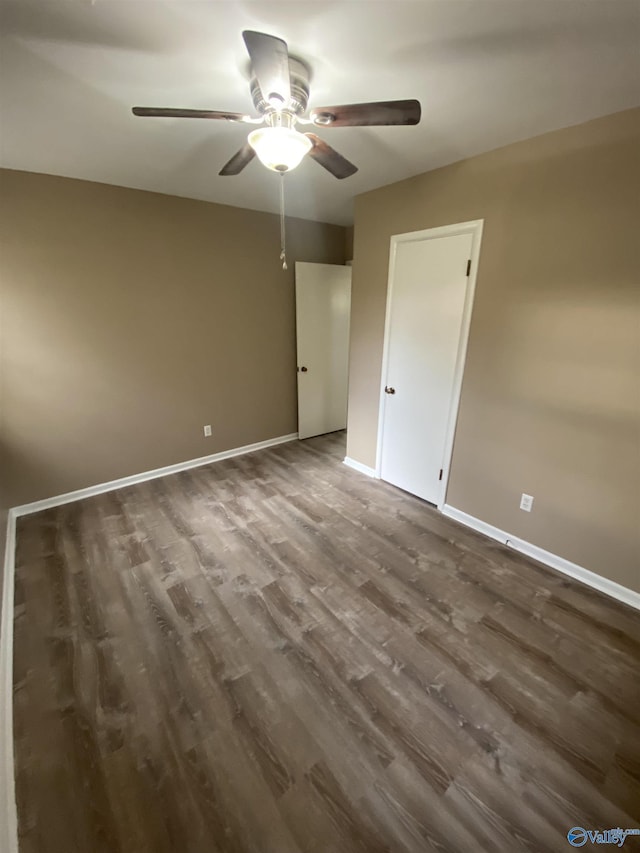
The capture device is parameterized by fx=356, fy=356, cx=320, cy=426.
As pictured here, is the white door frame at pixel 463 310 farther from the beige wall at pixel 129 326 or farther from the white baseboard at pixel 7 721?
the white baseboard at pixel 7 721

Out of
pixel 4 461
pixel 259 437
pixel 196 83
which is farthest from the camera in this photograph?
pixel 259 437

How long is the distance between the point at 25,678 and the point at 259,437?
8.97ft

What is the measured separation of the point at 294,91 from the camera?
4.69 feet

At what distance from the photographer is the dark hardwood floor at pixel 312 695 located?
116cm

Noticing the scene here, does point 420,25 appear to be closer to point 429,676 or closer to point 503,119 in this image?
point 503,119

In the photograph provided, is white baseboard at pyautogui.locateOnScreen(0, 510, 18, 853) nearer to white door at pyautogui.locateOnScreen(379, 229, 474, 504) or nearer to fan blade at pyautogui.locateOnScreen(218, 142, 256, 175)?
fan blade at pyautogui.locateOnScreen(218, 142, 256, 175)

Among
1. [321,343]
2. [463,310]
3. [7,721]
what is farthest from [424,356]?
[7,721]

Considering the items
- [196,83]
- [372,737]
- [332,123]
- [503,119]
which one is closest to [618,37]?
[503,119]

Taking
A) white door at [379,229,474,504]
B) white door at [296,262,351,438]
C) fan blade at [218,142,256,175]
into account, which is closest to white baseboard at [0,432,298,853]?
white door at [296,262,351,438]

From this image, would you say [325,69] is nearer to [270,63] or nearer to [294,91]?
[294,91]

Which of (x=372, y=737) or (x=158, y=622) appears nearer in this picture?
(x=372, y=737)

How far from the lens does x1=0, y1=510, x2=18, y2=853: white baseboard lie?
3.60 feet

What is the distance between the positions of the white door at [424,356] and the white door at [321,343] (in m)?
1.29

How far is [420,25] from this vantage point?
45.9 inches
